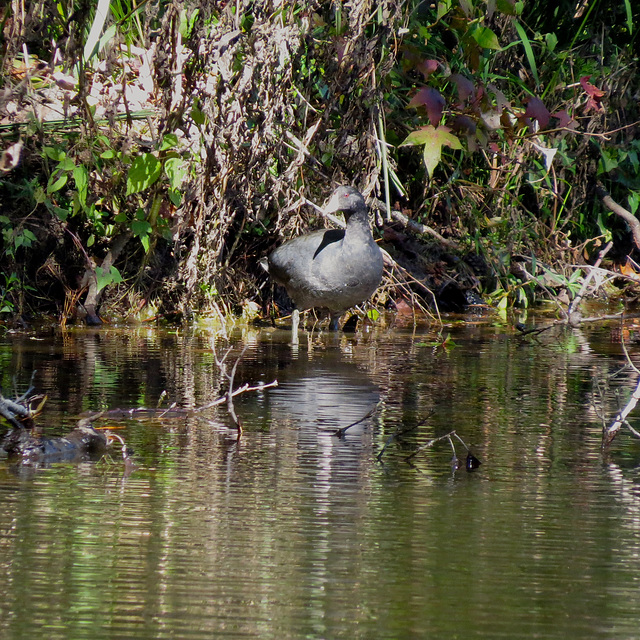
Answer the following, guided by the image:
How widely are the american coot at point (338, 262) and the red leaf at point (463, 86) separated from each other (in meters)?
0.99

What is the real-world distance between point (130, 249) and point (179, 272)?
1.78 feet

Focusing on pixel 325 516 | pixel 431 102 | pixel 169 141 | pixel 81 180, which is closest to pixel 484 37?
pixel 431 102

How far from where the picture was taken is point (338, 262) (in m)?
7.77

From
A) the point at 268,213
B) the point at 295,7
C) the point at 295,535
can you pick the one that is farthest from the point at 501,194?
the point at 295,535

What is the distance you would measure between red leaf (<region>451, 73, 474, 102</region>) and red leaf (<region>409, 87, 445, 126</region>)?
24 centimetres

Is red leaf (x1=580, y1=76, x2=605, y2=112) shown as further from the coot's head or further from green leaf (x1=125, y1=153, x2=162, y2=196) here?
green leaf (x1=125, y1=153, x2=162, y2=196)

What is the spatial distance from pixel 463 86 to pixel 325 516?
505cm

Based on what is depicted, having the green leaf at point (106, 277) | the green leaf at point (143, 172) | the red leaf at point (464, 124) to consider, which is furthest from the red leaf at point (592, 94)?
the green leaf at point (106, 277)

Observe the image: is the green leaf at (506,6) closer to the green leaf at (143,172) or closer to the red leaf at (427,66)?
the red leaf at (427,66)

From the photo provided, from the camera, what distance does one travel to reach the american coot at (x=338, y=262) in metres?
7.78

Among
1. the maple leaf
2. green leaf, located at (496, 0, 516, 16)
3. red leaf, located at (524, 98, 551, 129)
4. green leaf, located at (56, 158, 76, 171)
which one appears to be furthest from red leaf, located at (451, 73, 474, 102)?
green leaf, located at (56, 158, 76, 171)

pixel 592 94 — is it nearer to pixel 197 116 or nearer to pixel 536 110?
pixel 536 110

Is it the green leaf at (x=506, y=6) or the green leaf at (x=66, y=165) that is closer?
the green leaf at (x=506, y=6)

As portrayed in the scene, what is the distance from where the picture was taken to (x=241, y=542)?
3080 mm
